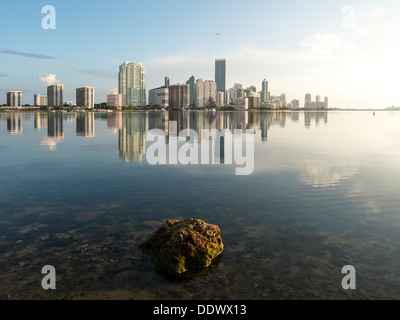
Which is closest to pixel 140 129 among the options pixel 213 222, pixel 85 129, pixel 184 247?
pixel 85 129

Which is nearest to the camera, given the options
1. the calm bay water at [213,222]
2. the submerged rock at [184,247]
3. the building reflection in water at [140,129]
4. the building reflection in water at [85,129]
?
the calm bay water at [213,222]

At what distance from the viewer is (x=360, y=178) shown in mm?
23812

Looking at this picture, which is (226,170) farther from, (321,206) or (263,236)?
(263,236)

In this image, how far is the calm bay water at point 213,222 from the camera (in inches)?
390

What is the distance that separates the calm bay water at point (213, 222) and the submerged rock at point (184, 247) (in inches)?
15.9

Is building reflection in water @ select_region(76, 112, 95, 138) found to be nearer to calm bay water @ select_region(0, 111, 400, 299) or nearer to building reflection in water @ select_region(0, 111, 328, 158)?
building reflection in water @ select_region(0, 111, 328, 158)

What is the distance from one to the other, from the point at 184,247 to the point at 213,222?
379 cm

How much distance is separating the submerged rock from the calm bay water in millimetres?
405

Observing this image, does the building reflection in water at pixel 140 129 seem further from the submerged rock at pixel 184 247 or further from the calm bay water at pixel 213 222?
the submerged rock at pixel 184 247

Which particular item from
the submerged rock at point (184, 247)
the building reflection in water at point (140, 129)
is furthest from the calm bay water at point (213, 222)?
the building reflection in water at point (140, 129)

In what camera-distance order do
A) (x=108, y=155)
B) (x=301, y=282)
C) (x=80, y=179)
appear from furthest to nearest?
(x=108, y=155) → (x=80, y=179) → (x=301, y=282)

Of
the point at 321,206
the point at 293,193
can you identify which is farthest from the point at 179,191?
the point at 321,206

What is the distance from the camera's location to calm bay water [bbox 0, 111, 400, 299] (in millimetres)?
9898

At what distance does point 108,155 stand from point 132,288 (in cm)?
2553
